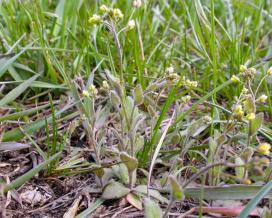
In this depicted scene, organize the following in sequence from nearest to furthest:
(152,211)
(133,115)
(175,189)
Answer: (175,189) < (152,211) < (133,115)

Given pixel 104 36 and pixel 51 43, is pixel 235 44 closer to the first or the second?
pixel 104 36

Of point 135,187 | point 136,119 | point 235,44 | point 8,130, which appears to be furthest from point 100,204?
point 235,44

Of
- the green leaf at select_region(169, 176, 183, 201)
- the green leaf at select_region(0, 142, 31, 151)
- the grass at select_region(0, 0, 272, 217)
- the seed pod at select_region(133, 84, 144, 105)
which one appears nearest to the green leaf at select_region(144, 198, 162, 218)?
the grass at select_region(0, 0, 272, 217)

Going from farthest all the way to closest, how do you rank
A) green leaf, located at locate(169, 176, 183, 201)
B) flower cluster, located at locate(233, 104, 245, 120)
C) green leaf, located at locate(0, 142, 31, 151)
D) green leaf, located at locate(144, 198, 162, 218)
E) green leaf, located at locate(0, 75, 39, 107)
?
1. green leaf, located at locate(0, 75, 39, 107)
2. green leaf, located at locate(0, 142, 31, 151)
3. flower cluster, located at locate(233, 104, 245, 120)
4. green leaf, located at locate(144, 198, 162, 218)
5. green leaf, located at locate(169, 176, 183, 201)

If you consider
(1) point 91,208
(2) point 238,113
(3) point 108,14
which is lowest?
(1) point 91,208

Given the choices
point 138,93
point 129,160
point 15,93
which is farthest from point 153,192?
point 15,93

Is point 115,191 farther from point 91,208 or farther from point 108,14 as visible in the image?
point 108,14

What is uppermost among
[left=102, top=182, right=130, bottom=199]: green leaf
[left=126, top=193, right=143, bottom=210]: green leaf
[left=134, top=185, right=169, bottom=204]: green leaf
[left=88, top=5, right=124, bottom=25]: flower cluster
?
[left=88, top=5, right=124, bottom=25]: flower cluster

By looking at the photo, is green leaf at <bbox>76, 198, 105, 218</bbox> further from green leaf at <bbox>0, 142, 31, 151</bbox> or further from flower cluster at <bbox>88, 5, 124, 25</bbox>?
flower cluster at <bbox>88, 5, 124, 25</bbox>
